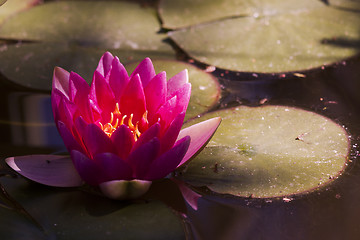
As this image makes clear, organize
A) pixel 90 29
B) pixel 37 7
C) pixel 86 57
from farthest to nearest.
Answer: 1. pixel 37 7
2. pixel 90 29
3. pixel 86 57

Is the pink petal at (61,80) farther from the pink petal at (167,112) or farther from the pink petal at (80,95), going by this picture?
the pink petal at (167,112)

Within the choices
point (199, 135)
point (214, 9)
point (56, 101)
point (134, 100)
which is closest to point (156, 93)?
point (134, 100)

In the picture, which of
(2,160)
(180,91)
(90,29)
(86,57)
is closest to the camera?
(180,91)

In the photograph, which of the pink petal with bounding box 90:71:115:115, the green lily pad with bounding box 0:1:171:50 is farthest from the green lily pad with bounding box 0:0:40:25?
the pink petal with bounding box 90:71:115:115

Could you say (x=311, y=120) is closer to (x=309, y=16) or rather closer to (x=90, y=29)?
(x=309, y=16)

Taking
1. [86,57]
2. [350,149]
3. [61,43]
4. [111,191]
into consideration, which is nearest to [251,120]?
[350,149]

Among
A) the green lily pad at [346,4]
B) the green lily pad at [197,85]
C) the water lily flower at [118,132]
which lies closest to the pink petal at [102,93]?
the water lily flower at [118,132]

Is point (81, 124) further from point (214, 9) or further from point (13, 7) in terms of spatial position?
point (13, 7)
